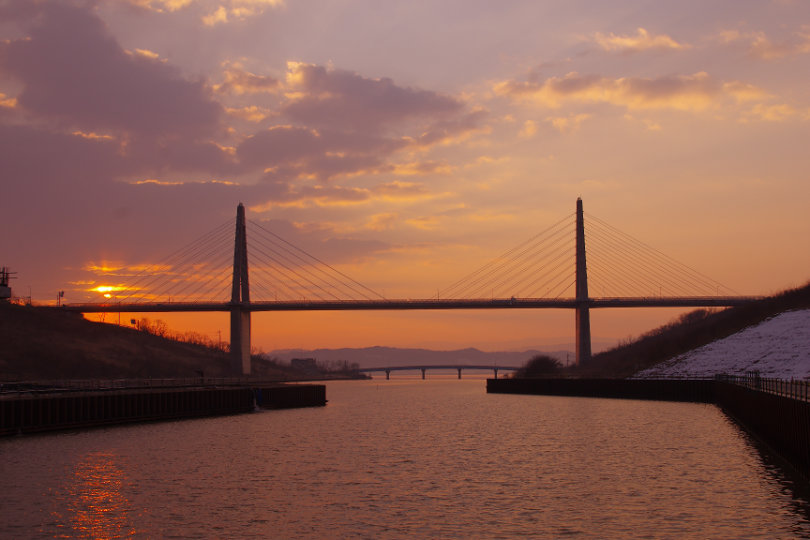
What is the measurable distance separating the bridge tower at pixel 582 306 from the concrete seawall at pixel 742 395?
13706mm

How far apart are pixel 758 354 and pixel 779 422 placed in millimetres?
54169

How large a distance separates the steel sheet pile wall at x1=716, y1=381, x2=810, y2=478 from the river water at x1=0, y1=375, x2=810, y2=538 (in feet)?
3.42

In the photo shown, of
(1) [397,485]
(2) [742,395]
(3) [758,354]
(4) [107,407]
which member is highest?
(3) [758,354]

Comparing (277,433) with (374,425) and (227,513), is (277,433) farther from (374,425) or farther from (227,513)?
(227,513)

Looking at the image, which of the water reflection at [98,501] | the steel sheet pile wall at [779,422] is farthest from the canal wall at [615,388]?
the water reflection at [98,501]

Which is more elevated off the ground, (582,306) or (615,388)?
(582,306)

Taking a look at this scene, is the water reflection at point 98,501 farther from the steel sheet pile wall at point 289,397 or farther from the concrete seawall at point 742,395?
the steel sheet pile wall at point 289,397

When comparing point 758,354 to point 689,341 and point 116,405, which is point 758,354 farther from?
point 116,405

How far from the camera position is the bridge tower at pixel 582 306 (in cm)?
13425

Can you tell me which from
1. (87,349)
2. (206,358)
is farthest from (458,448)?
(206,358)

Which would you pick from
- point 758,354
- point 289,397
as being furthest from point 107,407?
point 758,354

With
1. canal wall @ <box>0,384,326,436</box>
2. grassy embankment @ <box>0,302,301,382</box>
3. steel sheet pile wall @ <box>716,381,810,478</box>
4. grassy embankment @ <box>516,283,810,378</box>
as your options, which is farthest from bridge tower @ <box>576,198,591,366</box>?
steel sheet pile wall @ <box>716,381,810,478</box>

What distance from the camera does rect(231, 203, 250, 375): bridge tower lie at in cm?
13988

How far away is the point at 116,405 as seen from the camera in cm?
5916
